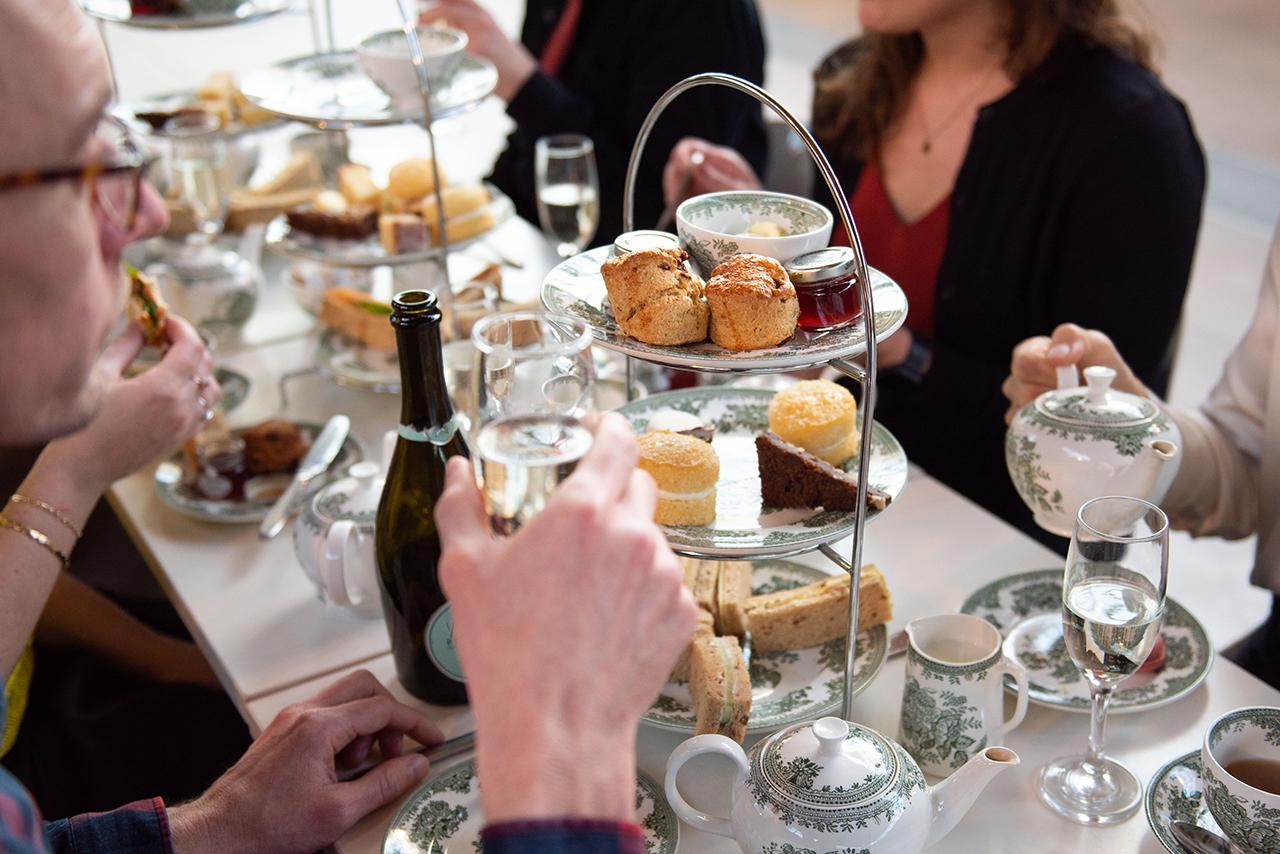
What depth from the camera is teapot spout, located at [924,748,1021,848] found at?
0.99 meters

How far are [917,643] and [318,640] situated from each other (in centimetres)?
67

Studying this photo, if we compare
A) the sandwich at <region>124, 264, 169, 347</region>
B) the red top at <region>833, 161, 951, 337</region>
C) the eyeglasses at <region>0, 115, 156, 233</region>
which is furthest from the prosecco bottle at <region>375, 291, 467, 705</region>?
the red top at <region>833, 161, 951, 337</region>

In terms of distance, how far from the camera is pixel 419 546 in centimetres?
125

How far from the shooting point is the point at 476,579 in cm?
77

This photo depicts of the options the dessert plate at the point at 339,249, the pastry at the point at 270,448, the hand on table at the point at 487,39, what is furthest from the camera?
the hand on table at the point at 487,39

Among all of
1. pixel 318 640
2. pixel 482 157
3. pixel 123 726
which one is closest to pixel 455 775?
pixel 318 640

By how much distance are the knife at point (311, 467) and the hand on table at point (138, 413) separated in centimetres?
15

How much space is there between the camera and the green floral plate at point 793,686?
1196 mm

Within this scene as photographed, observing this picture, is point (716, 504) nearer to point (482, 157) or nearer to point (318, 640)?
point (318, 640)

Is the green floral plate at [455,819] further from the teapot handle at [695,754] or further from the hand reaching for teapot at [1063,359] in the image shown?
the hand reaching for teapot at [1063,359]

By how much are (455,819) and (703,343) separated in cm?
50

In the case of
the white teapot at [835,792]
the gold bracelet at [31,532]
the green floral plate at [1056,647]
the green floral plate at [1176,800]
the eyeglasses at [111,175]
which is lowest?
→ the green floral plate at [1056,647]

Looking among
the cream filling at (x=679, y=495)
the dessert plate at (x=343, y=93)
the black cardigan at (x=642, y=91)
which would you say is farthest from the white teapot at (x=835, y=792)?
the black cardigan at (x=642, y=91)

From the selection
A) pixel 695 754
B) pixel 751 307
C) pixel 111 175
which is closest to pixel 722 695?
pixel 695 754
